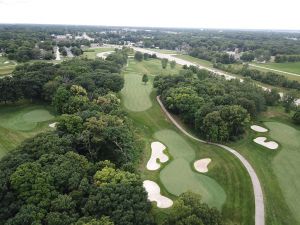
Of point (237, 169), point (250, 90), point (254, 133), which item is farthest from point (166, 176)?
point (250, 90)

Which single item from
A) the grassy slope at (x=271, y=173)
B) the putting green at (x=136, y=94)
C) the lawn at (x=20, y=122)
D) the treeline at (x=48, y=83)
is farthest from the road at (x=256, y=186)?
the lawn at (x=20, y=122)

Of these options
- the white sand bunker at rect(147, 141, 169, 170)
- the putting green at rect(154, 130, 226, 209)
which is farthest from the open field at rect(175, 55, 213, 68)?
the putting green at rect(154, 130, 226, 209)

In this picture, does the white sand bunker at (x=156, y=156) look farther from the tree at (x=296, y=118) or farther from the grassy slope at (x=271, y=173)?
the tree at (x=296, y=118)

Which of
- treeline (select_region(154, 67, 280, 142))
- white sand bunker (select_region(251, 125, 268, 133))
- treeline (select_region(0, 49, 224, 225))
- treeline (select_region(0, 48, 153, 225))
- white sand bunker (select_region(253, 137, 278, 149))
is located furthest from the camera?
white sand bunker (select_region(251, 125, 268, 133))

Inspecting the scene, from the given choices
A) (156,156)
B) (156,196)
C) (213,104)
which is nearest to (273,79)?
(213,104)

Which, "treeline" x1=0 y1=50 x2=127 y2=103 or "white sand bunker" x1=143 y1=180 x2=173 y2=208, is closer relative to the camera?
"white sand bunker" x1=143 y1=180 x2=173 y2=208

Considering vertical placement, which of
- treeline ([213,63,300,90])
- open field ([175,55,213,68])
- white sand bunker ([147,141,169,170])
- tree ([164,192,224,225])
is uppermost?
tree ([164,192,224,225])

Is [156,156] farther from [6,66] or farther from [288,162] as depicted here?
[6,66]

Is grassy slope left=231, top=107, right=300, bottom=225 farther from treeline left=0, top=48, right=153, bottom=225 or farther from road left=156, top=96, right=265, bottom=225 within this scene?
treeline left=0, top=48, right=153, bottom=225
